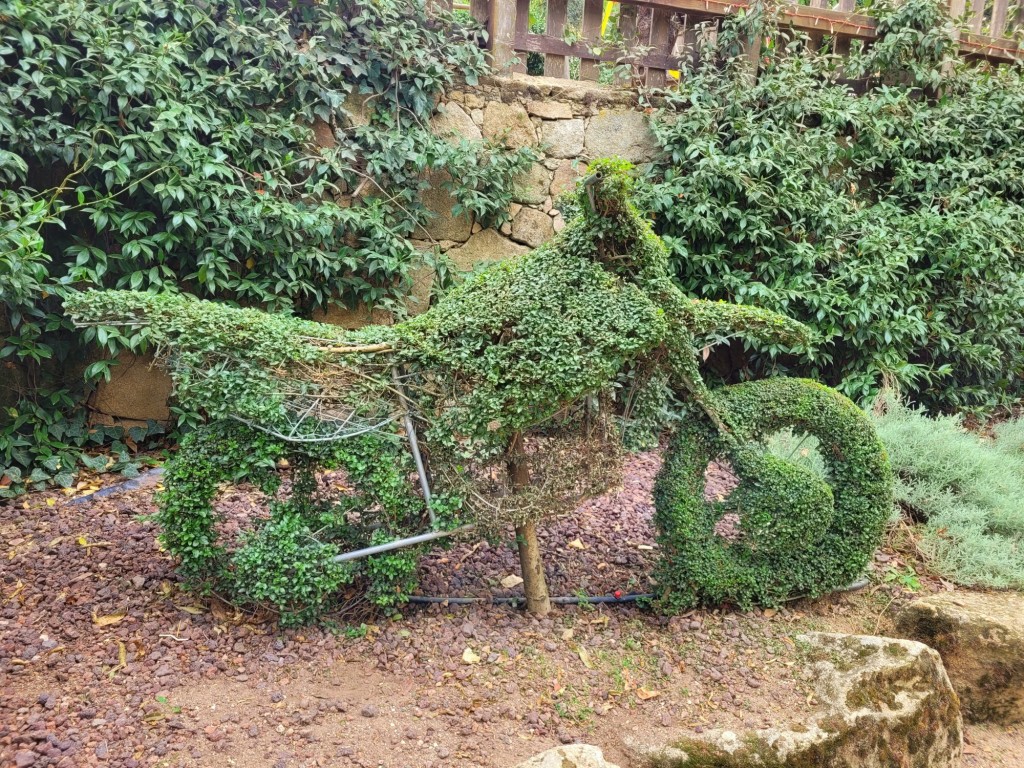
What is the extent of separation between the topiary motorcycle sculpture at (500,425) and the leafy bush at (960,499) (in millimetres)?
997

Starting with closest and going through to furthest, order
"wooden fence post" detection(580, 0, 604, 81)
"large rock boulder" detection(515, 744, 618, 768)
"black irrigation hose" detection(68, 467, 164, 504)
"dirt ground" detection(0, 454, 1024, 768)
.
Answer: "large rock boulder" detection(515, 744, 618, 768)
"dirt ground" detection(0, 454, 1024, 768)
"black irrigation hose" detection(68, 467, 164, 504)
"wooden fence post" detection(580, 0, 604, 81)

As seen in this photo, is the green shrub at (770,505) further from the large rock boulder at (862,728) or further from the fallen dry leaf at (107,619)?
the fallen dry leaf at (107,619)

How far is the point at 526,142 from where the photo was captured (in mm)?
5582

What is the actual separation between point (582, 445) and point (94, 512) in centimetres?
274

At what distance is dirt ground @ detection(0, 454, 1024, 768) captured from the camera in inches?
93.4

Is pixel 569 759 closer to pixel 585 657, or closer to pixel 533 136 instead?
pixel 585 657

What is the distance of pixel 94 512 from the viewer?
3.88 m

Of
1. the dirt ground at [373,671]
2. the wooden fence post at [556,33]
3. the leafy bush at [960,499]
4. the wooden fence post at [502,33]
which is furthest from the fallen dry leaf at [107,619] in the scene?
the wooden fence post at [556,33]

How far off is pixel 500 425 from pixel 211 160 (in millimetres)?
2834

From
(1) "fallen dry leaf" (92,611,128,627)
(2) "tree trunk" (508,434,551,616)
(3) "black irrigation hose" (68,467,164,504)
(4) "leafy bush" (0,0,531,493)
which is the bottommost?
(3) "black irrigation hose" (68,467,164,504)

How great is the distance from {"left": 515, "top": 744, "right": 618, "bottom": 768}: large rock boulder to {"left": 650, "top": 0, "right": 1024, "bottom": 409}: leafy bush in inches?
153

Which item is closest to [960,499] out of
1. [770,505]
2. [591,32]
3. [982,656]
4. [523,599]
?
[982,656]

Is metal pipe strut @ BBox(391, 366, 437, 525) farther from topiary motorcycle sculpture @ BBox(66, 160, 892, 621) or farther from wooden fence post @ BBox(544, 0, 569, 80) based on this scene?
wooden fence post @ BBox(544, 0, 569, 80)

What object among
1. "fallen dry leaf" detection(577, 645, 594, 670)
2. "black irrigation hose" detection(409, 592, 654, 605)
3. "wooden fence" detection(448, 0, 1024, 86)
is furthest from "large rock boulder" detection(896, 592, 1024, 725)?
"wooden fence" detection(448, 0, 1024, 86)
